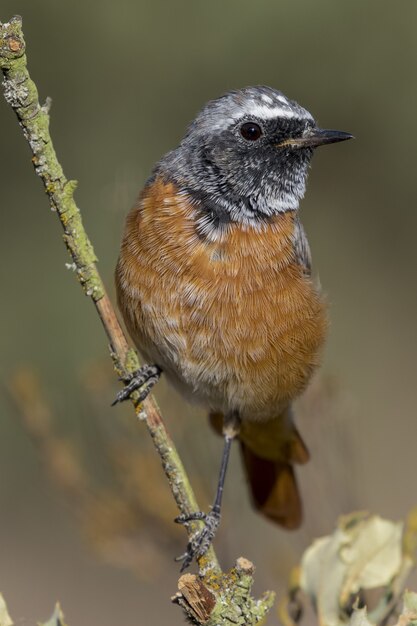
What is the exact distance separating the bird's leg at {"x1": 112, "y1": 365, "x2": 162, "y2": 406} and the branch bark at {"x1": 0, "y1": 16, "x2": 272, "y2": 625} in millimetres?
134

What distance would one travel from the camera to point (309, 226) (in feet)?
26.0

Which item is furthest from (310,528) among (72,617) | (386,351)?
(386,351)

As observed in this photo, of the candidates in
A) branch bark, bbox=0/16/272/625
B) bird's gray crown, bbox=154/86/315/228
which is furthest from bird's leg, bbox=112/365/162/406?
bird's gray crown, bbox=154/86/315/228

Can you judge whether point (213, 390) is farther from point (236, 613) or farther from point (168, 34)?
point (168, 34)

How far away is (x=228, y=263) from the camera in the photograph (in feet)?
12.0

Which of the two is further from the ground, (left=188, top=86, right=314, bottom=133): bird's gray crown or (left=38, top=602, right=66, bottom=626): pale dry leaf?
(left=188, top=86, right=314, bottom=133): bird's gray crown

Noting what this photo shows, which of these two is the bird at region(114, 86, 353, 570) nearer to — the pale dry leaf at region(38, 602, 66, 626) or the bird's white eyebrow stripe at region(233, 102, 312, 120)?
the bird's white eyebrow stripe at region(233, 102, 312, 120)

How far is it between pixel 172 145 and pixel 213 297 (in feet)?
13.7

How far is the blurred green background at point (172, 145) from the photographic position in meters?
6.95

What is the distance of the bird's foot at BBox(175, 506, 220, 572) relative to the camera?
10.2 feet

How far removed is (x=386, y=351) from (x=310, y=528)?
406 cm

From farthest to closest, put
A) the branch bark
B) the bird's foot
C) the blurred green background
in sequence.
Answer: the blurred green background
the bird's foot
the branch bark

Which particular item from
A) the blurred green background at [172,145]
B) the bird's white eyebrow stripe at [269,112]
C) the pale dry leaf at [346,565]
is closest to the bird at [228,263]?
the bird's white eyebrow stripe at [269,112]

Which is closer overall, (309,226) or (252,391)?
(252,391)
